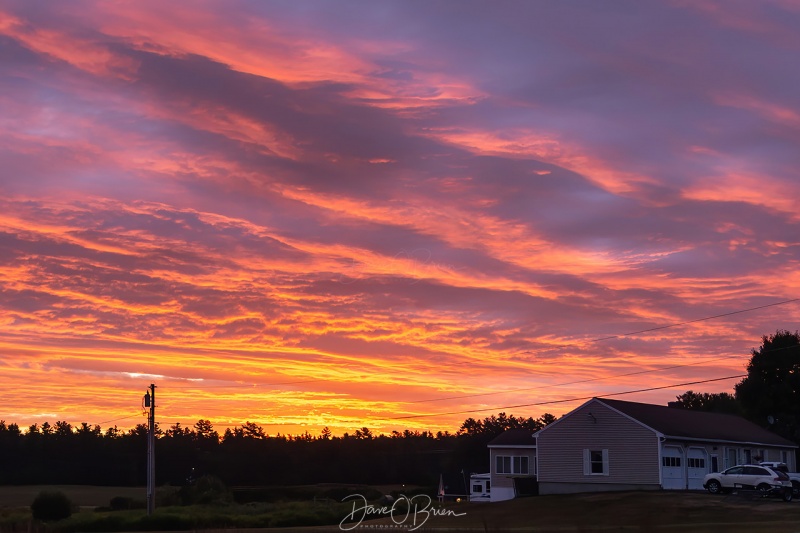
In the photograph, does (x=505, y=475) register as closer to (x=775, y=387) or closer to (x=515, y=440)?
(x=515, y=440)

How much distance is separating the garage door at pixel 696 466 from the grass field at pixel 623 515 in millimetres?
6787

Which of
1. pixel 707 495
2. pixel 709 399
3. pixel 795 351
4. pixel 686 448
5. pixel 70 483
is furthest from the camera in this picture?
pixel 70 483

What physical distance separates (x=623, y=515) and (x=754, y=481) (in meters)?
12.4

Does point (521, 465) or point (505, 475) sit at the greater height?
point (521, 465)

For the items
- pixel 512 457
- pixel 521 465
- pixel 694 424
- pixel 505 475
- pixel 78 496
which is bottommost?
pixel 78 496

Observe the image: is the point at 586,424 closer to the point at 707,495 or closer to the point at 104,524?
the point at 707,495

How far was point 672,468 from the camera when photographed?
195ft

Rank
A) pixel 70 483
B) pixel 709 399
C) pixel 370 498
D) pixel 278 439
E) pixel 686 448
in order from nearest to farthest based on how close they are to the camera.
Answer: pixel 686 448
pixel 370 498
pixel 709 399
pixel 70 483
pixel 278 439

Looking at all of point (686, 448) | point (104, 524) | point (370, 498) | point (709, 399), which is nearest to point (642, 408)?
point (686, 448)

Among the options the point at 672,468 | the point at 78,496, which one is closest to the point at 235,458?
the point at 78,496

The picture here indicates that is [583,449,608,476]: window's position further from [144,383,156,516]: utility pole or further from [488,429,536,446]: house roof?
[144,383,156,516]: utility pole

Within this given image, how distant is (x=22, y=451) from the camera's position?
515ft

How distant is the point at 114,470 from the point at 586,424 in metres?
109

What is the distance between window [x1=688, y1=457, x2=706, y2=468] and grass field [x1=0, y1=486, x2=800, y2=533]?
287 inches
